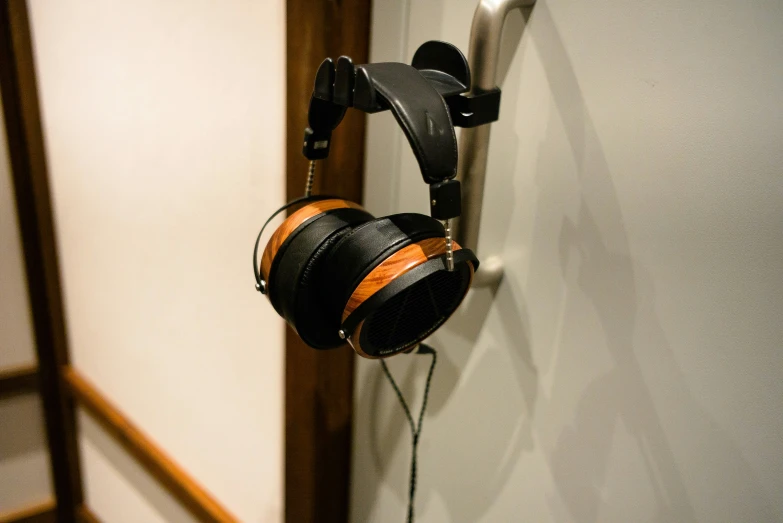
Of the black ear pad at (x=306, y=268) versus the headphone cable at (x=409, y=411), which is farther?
the headphone cable at (x=409, y=411)

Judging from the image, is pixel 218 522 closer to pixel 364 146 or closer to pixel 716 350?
pixel 364 146

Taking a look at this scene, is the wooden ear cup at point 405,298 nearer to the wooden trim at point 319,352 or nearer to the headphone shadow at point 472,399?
the headphone shadow at point 472,399

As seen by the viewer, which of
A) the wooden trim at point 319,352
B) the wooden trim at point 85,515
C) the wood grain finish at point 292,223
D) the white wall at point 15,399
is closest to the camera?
the wood grain finish at point 292,223

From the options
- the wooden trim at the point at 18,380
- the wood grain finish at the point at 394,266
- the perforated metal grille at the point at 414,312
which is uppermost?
the wood grain finish at the point at 394,266

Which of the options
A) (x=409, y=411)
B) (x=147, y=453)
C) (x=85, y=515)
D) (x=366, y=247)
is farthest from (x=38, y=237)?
(x=366, y=247)

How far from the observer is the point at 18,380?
1573 mm

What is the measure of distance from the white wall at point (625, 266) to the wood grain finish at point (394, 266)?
6.9 inches

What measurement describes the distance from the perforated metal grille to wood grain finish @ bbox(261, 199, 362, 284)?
0.43 ft

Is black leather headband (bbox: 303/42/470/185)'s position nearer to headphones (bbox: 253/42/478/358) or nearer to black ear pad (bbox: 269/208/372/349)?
headphones (bbox: 253/42/478/358)

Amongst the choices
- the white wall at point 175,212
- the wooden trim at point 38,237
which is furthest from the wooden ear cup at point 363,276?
the wooden trim at point 38,237

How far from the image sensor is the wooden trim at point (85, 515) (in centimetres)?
166

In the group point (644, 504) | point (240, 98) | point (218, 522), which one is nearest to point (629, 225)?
point (644, 504)

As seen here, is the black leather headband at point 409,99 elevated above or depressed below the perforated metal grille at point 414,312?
above

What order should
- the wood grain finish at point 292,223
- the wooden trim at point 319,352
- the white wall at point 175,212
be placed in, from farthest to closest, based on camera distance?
the white wall at point 175,212, the wooden trim at point 319,352, the wood grain finish at point 292,223
